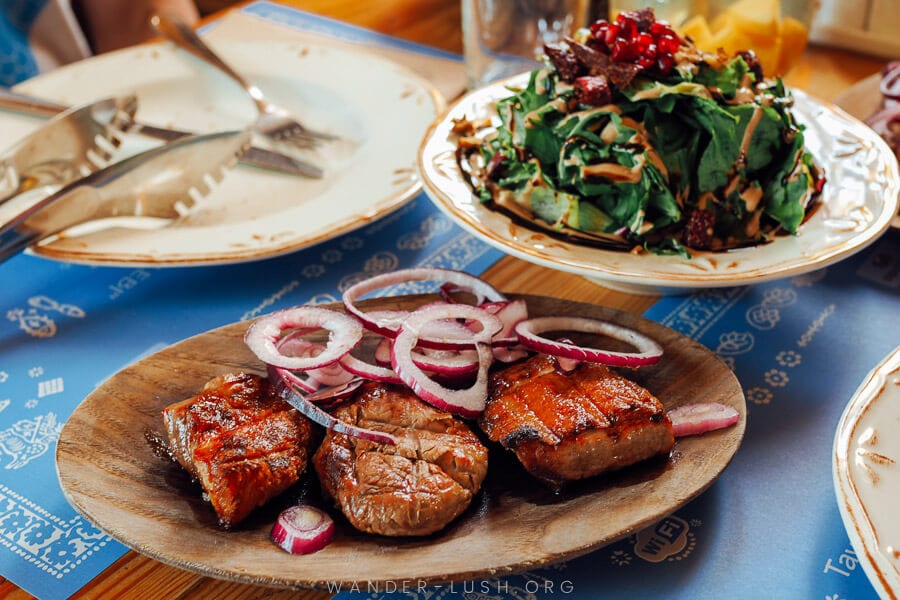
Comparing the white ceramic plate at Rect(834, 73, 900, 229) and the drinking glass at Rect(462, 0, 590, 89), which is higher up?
the drinking glass at Rect(462, 0, 590, 89)

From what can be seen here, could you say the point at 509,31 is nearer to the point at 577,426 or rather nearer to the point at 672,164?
the point at 672,164

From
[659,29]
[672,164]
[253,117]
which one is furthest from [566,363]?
[253,117]

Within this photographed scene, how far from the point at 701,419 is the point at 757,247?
1.48 feet

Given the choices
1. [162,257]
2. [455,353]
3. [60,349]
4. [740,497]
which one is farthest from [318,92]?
[740,497]

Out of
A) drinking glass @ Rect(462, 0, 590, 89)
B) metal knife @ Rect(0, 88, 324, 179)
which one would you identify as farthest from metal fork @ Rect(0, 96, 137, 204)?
drinking glass @ Rect(462, 0, 590, 89)

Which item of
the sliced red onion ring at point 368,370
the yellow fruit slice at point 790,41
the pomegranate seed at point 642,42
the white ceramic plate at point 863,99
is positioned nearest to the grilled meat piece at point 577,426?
the sliced red onion ring at point 368,370

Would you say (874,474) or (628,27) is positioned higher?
(628,27)

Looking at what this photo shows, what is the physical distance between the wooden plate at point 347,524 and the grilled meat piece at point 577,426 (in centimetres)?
3

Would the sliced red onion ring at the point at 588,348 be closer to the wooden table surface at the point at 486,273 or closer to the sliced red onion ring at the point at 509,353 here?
the sliced red onion ring at the point at 509,353

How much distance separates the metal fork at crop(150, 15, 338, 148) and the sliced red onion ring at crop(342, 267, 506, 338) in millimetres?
936

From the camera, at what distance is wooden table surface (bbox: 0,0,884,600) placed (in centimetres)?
119

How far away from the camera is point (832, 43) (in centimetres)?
275

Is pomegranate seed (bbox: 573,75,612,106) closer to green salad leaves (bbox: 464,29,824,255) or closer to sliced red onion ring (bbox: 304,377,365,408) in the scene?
green salad leaves (bbox: 464,29,824,255)

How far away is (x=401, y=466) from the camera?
1171mm
